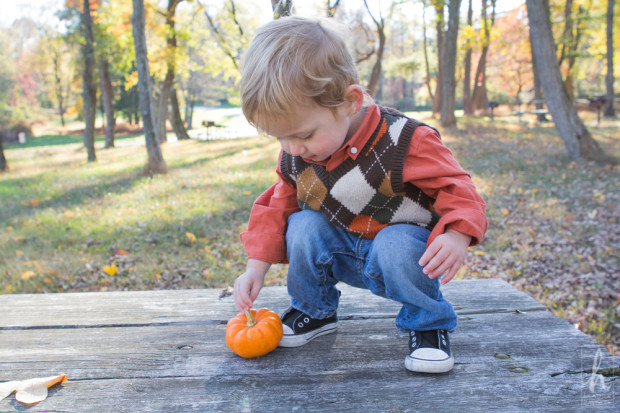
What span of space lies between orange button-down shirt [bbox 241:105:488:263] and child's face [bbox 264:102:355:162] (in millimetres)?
113

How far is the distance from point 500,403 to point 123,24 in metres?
15.9

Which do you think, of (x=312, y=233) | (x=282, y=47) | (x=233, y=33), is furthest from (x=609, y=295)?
(x=233, y=33)

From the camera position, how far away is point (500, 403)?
4.74 ft

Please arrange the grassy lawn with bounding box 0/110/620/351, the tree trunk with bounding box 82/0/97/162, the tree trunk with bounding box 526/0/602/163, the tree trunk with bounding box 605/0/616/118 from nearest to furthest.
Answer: the grassy lawn with bounding box 0/110/620/351 < the tree trunk with bounding box 526/0/602/163 < the tree trunk with bounding box 82/0/97/162 < the tree trunk with bounding box 605/0/616/118

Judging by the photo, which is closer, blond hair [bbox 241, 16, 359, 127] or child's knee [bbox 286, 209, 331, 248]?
blond hair [bbox 241, 16, 359, 127]

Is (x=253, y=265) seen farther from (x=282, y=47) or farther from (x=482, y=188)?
(x=482, y=188)

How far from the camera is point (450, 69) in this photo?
1284 cm

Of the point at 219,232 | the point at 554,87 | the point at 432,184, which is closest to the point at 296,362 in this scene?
the point at 432,184

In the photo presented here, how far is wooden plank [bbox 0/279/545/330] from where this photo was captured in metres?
2.14

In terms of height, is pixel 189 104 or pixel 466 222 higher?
pixel 189 104

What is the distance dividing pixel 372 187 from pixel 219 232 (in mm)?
3326

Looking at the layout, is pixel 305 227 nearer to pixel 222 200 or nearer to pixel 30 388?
pixel 30 388

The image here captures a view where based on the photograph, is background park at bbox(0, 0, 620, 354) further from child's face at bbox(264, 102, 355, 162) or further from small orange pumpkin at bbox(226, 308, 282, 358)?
small orange pumpkin at bbox(226, 308, 282, 358)

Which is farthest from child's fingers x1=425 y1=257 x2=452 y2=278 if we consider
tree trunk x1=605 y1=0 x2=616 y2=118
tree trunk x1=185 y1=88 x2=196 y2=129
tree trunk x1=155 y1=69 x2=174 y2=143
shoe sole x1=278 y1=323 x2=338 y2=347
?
tree trunk x1=185 y1=88 x2=196 y2=129
